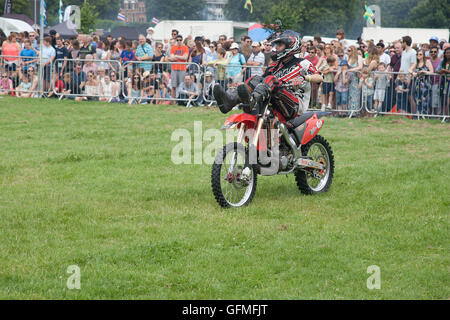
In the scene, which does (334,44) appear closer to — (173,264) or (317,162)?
(317,162)

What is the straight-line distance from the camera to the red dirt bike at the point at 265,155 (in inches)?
323

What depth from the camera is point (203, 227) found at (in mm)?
7340

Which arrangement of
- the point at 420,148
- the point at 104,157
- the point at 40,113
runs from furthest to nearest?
the point at 40,113, the point at 420,148, the point at 104,157

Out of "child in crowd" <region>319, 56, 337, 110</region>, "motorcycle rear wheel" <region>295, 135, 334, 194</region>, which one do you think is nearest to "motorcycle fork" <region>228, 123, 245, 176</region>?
"motorcycle rear wheel" <region>295, 135, 334, 194</region>

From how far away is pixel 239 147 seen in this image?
8.25 metres

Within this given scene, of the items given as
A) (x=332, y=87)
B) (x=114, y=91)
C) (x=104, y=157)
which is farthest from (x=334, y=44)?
(x=104, y=157)

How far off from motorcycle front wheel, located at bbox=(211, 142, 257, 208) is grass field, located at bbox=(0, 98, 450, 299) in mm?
220

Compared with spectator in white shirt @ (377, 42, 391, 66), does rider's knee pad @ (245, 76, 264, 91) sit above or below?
below

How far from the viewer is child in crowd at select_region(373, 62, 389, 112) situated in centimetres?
1745

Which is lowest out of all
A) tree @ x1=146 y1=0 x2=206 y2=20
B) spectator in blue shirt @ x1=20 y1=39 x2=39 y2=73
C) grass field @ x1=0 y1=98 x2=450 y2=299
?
grass field @ x1=0 y1=98 x2=450 y2=299

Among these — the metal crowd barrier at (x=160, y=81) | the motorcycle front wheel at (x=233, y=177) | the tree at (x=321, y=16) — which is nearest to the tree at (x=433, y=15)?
the tree at (x=321, y=16)

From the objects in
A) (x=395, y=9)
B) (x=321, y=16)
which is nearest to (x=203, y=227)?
(x=321, y=16)

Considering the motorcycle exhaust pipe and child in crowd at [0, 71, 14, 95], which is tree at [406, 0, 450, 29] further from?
the motorcycle exhaust pipe

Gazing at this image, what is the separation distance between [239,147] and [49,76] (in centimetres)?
1420
